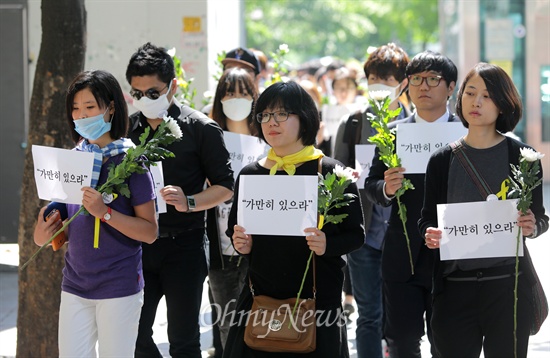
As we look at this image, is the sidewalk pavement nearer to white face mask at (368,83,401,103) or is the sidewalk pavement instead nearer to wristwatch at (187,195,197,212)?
white face mask at (368,83,401,103)

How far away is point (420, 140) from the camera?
603cm

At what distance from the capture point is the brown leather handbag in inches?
187

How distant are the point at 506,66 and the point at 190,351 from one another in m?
14.3

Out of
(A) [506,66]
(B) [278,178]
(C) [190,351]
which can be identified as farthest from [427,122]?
(A) [506,66]

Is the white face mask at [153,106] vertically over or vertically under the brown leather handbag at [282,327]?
over

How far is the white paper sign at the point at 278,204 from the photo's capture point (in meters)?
4.94

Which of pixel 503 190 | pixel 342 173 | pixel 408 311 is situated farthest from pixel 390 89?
pixel 342 173

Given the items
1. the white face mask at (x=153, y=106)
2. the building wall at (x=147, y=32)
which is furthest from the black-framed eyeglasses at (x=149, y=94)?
the building wall at (x=147, y=32)

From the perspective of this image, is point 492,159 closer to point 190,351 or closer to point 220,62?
point 190,351

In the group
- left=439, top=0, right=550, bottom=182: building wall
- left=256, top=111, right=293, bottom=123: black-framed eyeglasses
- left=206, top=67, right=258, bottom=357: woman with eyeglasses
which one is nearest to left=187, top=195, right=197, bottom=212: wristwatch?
left=206, top=67, right=258, bottom=357: woman with eyeglasses

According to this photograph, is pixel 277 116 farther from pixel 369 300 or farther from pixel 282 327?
pixel 369 300

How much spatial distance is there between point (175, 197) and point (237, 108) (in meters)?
1.72

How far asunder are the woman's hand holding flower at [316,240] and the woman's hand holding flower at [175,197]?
115 cm

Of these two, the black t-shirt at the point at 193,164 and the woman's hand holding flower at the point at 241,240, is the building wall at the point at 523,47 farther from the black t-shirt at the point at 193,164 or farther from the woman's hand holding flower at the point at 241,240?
the woman's hand holding flower at the point at 241,240
